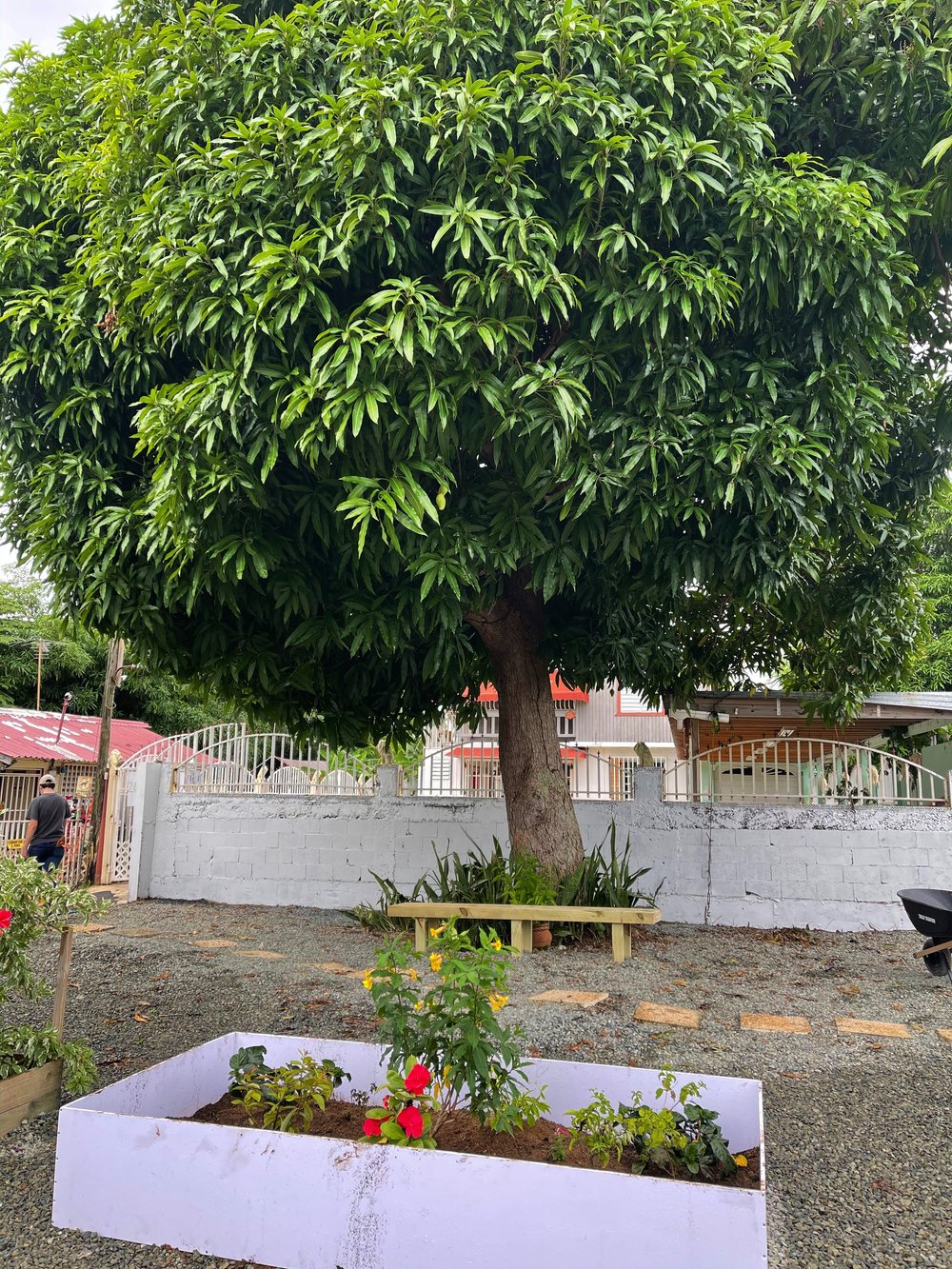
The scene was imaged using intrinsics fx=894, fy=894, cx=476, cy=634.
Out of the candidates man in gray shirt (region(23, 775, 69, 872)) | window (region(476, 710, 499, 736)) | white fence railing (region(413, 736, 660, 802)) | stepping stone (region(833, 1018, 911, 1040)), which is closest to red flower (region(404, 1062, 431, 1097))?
stepping stone (region(833, 1018, 911, 1040))

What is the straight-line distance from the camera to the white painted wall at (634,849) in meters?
8.26

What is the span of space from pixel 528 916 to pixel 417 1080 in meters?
4.17

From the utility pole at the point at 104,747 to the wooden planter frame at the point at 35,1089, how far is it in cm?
913

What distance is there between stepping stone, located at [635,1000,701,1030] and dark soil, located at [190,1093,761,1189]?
234 centimetres

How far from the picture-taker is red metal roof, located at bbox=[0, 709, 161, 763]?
16.6m

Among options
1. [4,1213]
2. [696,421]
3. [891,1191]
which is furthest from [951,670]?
[4,1213]

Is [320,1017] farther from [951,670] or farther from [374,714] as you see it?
[951,670]

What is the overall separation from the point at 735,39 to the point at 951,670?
17.9 meters

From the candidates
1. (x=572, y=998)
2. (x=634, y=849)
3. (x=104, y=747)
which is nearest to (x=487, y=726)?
(x=634, y=849)

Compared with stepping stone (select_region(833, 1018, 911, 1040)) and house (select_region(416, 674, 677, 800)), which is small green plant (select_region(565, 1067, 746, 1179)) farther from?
house (select_region(416, 674, 677, 800))

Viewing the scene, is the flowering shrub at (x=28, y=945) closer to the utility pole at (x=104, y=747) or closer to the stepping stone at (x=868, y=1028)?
the stepping stone at (x=868, y=1028)

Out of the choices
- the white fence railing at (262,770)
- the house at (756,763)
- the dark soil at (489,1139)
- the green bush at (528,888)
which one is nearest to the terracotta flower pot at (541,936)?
the green bush at (528,888)

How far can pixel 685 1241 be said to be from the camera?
236 cm

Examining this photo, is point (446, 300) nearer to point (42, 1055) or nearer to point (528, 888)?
point (42, 1055)
